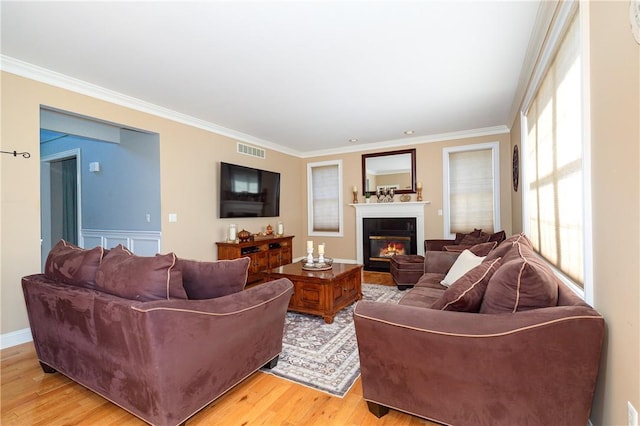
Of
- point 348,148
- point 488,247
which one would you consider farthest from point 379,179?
point 488,247

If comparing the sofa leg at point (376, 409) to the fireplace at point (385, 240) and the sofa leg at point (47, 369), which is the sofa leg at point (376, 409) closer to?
the sofa leg at point (47, 369)

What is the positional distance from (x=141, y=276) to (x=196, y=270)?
0.36 meters

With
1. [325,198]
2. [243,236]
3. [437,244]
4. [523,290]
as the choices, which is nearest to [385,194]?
[325,198]

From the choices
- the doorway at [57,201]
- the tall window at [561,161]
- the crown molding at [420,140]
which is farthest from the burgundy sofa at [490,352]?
the doorway at [57,201]

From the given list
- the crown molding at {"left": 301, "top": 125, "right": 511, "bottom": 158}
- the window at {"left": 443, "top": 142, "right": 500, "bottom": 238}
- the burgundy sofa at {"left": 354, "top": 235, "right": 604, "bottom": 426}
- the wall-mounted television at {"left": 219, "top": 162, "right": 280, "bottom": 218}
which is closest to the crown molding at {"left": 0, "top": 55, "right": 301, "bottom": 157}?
the wall-mounted television at {"left": 219, "top": 162, "right": 280, "bottom": 218}

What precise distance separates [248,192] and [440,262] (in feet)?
11.2

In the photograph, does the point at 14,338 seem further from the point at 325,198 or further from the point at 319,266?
the point at 325,198

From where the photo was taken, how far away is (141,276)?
157 cm

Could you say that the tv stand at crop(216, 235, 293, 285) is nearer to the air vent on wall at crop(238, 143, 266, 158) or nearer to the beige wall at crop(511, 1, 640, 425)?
the air vent on wall at crop(238, 143, 266, 158)

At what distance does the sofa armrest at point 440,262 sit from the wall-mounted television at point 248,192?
322 cm

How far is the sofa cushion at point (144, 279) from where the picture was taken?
155 centimetres

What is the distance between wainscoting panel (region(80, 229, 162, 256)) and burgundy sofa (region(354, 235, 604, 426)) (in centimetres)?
355

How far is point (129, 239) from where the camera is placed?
14.4 feet

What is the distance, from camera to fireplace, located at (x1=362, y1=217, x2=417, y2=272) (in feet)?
19.1
